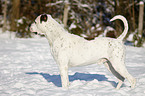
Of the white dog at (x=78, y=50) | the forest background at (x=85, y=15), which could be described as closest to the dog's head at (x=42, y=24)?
the white dog at (x=78, y=50)

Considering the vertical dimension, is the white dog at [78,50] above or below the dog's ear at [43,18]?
below

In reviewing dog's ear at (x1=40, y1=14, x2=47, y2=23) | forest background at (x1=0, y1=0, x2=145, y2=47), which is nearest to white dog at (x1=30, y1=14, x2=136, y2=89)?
dog's ear at (x1=40, y1=14, x2=47, y2=23)

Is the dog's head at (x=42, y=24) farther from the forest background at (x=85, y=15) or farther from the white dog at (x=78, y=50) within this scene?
the forest background at (x=85, y=15)

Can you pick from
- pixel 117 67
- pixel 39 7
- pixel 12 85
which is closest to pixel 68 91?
pixel 117 67

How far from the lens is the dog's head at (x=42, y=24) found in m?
3.81

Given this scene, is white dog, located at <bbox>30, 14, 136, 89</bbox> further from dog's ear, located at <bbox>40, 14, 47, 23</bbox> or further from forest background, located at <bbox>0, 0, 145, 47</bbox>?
forest background, located at <bbox>0, 0, 145, 47</bbox>

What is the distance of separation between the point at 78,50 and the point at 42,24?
0.98m

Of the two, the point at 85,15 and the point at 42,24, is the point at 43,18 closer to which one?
the point at 42,24

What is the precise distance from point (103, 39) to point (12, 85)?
248 cm

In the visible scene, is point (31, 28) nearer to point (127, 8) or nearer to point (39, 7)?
point (127, 8)

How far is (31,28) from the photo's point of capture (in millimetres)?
3998

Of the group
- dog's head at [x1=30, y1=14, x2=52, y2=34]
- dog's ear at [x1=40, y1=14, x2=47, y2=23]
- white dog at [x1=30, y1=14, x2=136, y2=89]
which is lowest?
white dog at [x1=30, y1=14, x2=136, y2=89]

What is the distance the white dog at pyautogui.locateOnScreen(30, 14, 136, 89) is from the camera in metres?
3.71

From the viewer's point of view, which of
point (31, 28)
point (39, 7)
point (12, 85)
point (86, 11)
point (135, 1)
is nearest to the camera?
point (31, 28)
